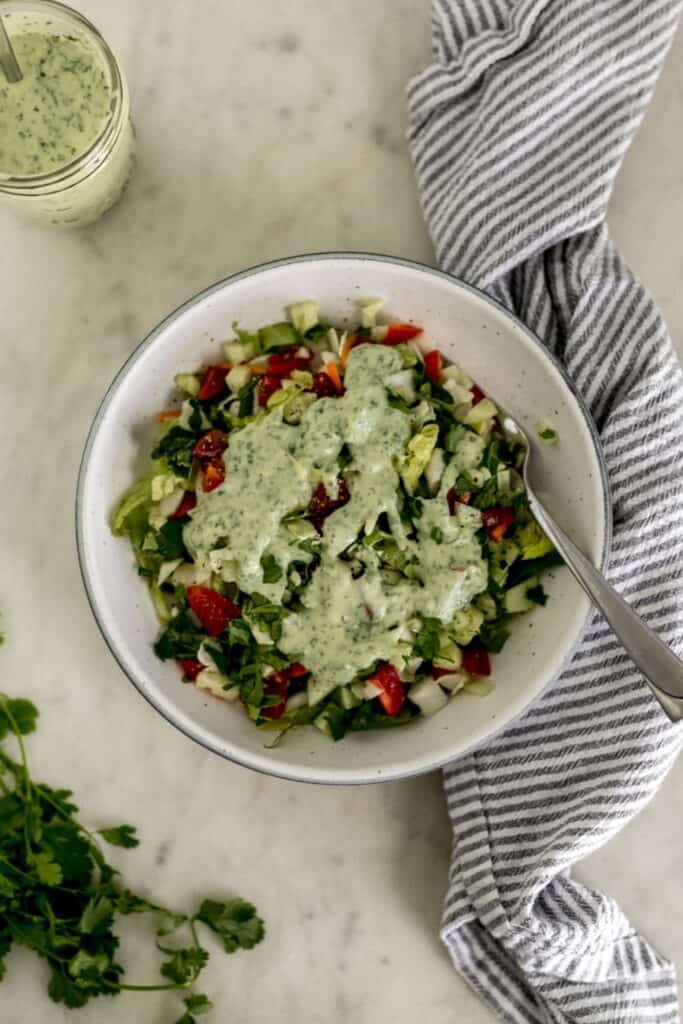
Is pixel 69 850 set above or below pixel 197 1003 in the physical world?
above

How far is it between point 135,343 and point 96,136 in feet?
1.30

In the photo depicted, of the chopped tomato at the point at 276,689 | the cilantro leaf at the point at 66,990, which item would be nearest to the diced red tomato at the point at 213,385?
the chopped tomato at the point at 276,689

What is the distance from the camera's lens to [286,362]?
195 centimetres

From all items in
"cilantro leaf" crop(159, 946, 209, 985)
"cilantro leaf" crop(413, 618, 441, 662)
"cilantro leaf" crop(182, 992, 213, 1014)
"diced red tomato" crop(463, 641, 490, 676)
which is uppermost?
"cilantro leaf" crop(413, 618, 441, 662)

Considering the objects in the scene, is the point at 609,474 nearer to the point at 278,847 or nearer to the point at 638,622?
the point at 638,622

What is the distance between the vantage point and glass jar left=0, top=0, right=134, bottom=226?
6.12 feet

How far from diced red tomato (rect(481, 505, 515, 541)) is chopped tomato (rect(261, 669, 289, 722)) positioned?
1.36 feet

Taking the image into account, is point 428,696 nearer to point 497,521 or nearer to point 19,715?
point 497,521

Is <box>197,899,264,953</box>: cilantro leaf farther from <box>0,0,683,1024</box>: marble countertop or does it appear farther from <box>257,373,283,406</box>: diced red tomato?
<box>257,373,283,406</box>: diced red tomato

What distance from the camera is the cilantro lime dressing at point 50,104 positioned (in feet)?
6.31

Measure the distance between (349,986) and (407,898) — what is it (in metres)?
0.20

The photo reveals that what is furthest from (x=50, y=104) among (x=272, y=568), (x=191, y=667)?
(x=191, y=667)

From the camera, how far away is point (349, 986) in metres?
2.11

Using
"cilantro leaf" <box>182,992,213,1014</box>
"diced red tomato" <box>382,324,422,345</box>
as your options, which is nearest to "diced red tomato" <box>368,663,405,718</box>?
"diced red tomato" <box>382,324,422,345</box>
